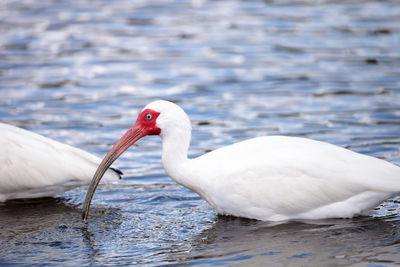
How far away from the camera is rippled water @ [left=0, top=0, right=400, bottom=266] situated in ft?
26.7

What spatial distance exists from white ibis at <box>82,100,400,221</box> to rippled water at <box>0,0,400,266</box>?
25 centimetres

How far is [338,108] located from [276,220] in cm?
507

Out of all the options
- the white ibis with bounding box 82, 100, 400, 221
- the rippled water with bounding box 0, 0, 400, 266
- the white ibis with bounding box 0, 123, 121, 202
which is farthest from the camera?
the white ibis with bounding box 0, 123, 121, 202

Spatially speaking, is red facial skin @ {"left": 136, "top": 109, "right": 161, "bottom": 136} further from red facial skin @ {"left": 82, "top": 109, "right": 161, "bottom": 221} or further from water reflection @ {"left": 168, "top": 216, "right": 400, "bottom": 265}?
water reflection @ {"left": 168, "top": 216, "right": 400, "bottom": 265}

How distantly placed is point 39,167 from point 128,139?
4.54 feet

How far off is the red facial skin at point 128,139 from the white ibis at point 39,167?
2.02 feet

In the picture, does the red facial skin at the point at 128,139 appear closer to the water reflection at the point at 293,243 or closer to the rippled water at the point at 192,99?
→ the rippled water at the point at 192,99

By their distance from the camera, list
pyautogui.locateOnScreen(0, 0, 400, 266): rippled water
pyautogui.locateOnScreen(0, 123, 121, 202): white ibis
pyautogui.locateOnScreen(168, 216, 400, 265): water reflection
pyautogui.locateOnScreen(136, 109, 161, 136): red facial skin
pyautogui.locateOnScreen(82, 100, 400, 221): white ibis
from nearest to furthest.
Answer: pyautogui.locateOnScreen(168, 216, 400, 265): water reflection, pyautogui.locateOnScreen(0, 0, 400, 266): rippled water, pyautogui.locateOnScreen(82, 100, 400, 221): white ibis, pyautogui.locateOnScreen(136, 109, 161, 136): red facial skin, pyautogui.locateOnScreen(0, 123, 121, 202): white ibis

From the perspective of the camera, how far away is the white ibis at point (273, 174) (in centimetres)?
834

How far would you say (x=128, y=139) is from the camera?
8.83 m

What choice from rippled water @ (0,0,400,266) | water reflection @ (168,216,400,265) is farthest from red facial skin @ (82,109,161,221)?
water reflection @ (168,216,400,265)

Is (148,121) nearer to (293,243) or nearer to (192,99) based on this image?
(293,243)

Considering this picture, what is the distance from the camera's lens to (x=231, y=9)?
70.0ft

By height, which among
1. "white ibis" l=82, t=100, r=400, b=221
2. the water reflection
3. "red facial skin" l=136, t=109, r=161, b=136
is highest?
"red facial skin" l=136, t=109, r=161, b=136
